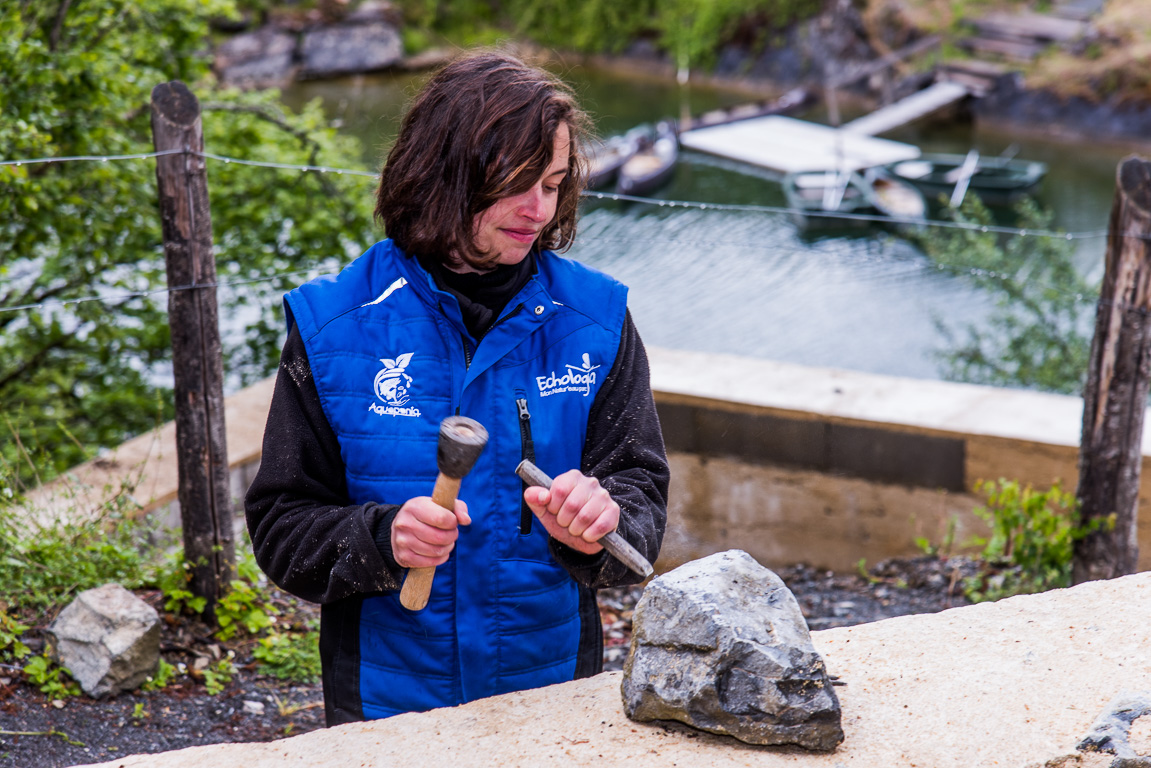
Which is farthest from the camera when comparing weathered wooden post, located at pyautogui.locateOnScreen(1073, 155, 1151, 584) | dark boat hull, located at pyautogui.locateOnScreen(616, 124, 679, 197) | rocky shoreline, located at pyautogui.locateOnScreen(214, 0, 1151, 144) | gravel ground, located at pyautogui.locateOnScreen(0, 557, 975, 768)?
rocky shoreline, located at pyautogui.locateOnScreen(214, 0, 1151, 144)

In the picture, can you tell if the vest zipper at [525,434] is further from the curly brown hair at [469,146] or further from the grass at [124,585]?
the grass at [124,585]

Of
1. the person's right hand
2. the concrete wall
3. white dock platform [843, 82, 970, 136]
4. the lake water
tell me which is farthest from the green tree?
white dock platform [843, 82, 970, 136]

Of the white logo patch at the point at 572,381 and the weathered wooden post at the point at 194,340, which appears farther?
the weathered wooden post at the point at 194,340

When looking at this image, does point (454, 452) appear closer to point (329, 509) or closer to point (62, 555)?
point (329, 509)

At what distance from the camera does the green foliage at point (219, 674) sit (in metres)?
3.52

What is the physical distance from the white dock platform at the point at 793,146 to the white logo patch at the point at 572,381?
1267 centimetres

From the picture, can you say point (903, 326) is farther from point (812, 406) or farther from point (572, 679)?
point (572, 679)

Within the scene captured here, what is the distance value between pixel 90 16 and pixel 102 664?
2993 millimetres

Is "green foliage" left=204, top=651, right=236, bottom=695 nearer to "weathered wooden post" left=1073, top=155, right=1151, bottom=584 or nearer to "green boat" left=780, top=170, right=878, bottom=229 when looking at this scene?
"weathered wooden post" left=1073, top=155, right=1151, bottom=584

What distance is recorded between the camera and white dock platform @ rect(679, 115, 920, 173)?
14.4 m

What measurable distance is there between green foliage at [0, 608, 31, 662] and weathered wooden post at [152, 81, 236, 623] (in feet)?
1.98

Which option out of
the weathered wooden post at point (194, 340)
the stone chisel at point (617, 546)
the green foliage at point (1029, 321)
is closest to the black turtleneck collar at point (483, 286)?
the stone chisel at point (617, 546)

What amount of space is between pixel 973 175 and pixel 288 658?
43.9 feet

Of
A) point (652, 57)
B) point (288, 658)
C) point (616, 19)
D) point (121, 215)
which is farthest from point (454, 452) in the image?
point (616, 19)
